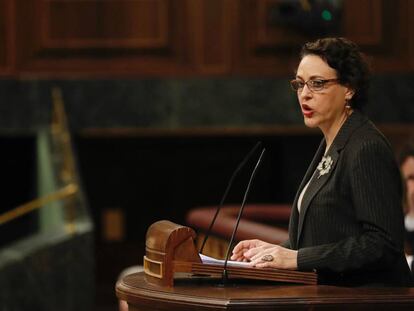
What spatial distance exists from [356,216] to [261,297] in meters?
0.29

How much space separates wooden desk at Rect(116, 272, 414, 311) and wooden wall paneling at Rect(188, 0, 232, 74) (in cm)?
494

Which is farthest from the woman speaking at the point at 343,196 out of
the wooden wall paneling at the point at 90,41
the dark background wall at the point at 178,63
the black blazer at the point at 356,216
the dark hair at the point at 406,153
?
the wooden wall paneling at the point at 90,41

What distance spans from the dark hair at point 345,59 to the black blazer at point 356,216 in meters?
0.08

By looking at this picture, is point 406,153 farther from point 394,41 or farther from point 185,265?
point 394,41

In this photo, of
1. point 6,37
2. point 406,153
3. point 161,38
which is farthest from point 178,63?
point 406,153

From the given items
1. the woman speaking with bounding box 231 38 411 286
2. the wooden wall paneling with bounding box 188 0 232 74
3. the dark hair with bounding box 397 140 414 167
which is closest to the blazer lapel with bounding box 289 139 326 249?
the woman speaking with bounding box 231 38 411 286

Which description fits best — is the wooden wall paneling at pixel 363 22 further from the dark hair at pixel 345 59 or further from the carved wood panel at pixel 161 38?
the dark hair at pixel 345 59

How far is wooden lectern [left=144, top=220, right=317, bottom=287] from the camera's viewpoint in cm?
230

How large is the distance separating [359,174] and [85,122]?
4990 mm

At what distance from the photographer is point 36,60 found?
7.18 metres

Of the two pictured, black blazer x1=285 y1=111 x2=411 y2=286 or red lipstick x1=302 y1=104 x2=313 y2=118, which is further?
red lipstick x1=302 y1=104 x2=313 y2=118

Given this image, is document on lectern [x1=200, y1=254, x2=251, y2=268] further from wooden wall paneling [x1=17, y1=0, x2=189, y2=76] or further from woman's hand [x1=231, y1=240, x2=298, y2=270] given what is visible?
wooden wall paneling [x1=17, y1=0, x2=189, y2=76]

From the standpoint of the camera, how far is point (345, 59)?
2.42 m

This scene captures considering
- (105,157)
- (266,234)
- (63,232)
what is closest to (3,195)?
(105,157)
